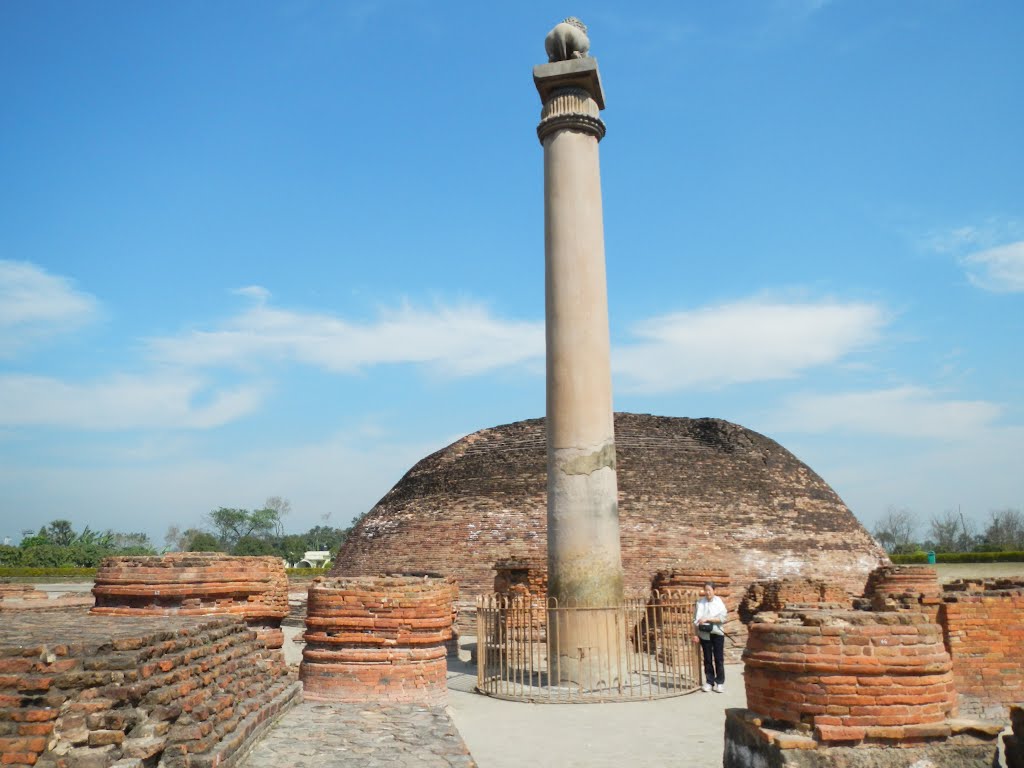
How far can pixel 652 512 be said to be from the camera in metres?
19.9

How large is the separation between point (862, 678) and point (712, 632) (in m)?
5.43

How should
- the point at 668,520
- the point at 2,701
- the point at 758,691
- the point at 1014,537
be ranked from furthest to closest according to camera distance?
the point at 1014,537, the point at 668,520, the point at 758,691, the point at 2,701

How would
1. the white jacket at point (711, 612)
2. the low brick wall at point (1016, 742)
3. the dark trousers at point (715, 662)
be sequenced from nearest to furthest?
the low brick wall at point (1016, 742) → the white jacket at point (711, 612) → the dark trousers at point (715, 662)

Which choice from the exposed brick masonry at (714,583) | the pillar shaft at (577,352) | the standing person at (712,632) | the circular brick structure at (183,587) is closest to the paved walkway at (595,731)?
the standing person at (712,632)

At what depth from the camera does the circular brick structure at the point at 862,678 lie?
4188 millimetres

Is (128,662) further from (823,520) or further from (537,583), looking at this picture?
Result: (823,520)

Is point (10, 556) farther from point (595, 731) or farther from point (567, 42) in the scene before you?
point (595, 731)

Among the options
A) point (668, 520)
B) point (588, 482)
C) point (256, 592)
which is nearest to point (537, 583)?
point (588, 482)

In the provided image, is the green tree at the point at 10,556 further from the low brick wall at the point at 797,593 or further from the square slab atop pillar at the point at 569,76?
the square slab atop pillar at the point at 569,76

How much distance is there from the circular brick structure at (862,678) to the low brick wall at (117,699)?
3.10 m

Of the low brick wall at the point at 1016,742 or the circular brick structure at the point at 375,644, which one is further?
the circular brick structure at the point at 375,644

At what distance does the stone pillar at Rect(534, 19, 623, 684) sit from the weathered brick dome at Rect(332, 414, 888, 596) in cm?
852

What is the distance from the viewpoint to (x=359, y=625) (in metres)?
7.78

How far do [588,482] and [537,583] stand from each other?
12.9 feet
